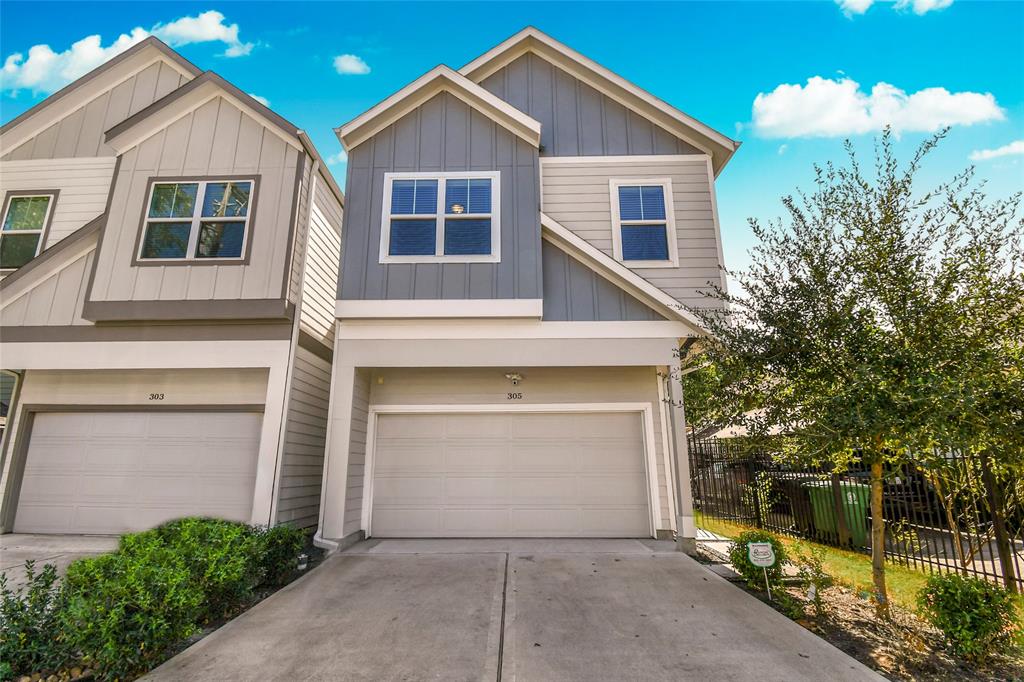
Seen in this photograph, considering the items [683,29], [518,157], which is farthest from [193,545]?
[683,29]

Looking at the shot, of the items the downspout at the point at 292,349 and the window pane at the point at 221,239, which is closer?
the downspout at the point at 292,349

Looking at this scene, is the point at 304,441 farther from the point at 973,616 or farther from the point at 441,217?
the point at 973,616

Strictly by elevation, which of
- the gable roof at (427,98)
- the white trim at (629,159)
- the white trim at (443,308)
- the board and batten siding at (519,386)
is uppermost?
the gable roof at (427,98)

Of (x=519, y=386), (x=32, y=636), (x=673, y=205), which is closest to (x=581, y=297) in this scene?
(x=519, y=386)

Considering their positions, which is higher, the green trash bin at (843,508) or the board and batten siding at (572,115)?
the board and batten siding at (572,115)

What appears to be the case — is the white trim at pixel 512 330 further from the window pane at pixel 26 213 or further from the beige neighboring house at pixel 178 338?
the window pane at pixel 26 213

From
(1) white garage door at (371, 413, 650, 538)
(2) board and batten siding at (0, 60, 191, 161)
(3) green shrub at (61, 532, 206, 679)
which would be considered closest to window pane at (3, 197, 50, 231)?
(2) board and batten siding at (0, 60, 191, 161)

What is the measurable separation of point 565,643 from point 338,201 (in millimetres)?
8675

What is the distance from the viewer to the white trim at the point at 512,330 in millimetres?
7320

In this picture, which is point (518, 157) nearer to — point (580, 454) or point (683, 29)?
point (683, 29)

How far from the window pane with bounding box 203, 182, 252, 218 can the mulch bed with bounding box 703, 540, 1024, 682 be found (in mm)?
9028

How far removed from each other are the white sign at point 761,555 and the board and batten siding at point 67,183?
12.0 metres

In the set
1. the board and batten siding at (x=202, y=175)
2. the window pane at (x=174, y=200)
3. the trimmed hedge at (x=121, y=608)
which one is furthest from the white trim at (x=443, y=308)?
the trimmed hedge at (x=121, y=608)

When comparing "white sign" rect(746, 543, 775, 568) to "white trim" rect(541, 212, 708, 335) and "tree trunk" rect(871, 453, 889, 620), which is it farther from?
"white trim" rect(541, 212, 708, 335)
